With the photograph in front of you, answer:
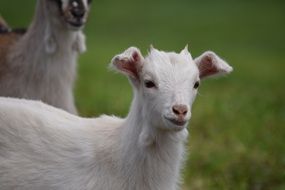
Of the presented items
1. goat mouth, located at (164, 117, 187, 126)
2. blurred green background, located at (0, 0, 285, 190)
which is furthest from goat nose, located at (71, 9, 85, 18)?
goat mouth, located at (164, 117, 187, 126)

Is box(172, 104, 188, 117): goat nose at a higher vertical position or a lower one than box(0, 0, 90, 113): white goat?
higher

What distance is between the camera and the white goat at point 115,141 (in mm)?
5637

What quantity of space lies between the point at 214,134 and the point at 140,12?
2184 cm

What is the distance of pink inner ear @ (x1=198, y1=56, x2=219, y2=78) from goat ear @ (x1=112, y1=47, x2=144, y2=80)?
A: 0.48 metres

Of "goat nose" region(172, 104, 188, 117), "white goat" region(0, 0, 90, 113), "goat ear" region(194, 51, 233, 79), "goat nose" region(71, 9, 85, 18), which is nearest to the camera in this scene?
"goat nose" region(172, 104, 188, 117)

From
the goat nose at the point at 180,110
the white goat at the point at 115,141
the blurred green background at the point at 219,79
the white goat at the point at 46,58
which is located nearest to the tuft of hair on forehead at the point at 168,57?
the white goat at the point at 115,141

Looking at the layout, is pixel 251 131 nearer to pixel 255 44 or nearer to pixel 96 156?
pixel 96 156

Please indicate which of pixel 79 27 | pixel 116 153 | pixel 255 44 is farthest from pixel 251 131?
pixel 255 44

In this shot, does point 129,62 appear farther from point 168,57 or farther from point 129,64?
point 168,57

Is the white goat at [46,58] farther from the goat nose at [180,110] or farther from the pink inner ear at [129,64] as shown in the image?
the goat nose at [180,110]

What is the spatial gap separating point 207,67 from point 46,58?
127 inches

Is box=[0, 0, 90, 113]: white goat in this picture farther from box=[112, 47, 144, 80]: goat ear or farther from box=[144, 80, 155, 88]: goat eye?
box=[144, 80, 155, 88]: goat eye

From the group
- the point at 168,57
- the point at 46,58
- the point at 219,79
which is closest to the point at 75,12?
the point at 46,58

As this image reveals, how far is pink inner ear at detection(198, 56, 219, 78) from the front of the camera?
5949mm
